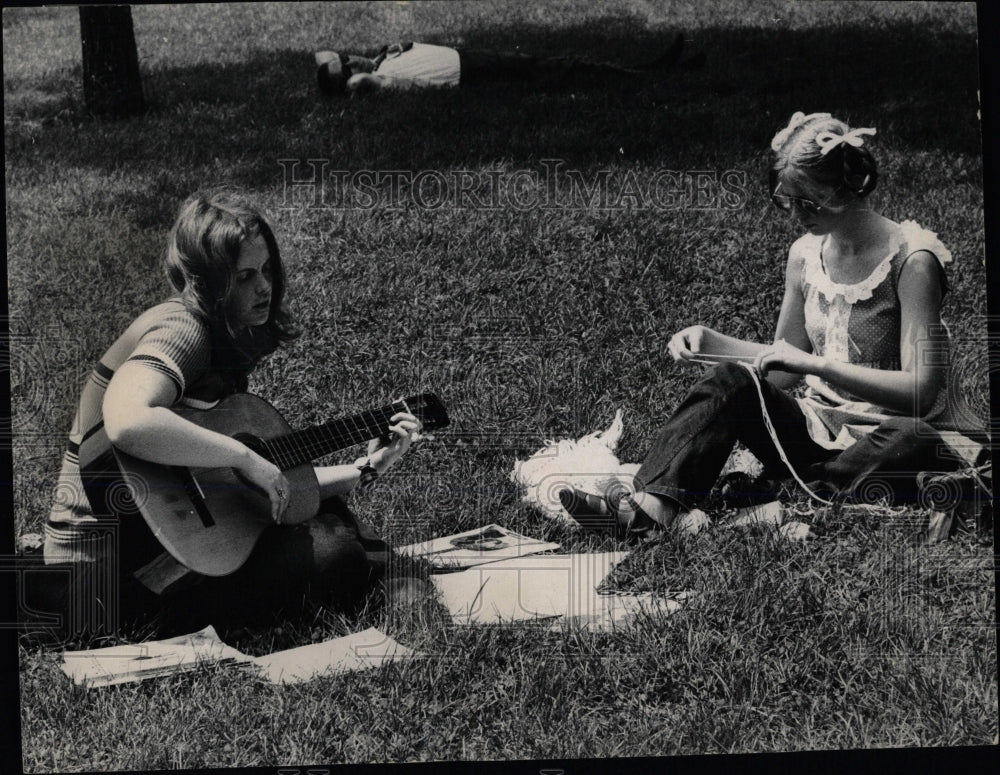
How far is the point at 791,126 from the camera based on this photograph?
12.8 feet

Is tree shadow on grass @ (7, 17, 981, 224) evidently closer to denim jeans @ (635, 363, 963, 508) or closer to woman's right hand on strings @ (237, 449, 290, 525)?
denim jeans @ (635, 363, 963, 508)

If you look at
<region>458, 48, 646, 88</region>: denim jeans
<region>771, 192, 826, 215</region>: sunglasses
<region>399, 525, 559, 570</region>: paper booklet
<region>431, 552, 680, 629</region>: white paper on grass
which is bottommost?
<region>431, 552, 680, 629</region>: white paper on grass

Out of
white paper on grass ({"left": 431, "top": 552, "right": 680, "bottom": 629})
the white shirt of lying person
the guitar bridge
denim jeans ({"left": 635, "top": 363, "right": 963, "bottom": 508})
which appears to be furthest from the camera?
the white shirt of lying person

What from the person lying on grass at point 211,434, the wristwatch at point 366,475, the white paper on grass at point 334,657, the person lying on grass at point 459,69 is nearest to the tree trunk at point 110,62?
the person lying on grass at point 211,434

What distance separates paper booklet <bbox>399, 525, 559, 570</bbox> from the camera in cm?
377

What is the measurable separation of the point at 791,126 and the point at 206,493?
213 centimetres

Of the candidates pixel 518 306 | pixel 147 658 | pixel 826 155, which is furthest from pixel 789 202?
pixel 147 658

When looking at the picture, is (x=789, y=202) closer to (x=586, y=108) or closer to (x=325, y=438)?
(x=586, y=108)

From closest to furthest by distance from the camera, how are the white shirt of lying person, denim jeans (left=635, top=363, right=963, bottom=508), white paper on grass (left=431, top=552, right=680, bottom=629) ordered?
white paper on grass (left=431, top=552, right=680, bottom=629) < denim jeans (left=635, top=363, right=963, bottom=508) < the white shirt of lying person

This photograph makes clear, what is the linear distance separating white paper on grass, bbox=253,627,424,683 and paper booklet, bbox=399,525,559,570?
0.28 m

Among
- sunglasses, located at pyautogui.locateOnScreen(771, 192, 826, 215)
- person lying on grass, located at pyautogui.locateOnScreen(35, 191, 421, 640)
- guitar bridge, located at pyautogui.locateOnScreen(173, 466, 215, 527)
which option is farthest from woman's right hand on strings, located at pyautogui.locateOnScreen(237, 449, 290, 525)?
sunglasses, located at pyautogui.locateOnScreen(771, 192, 826, 215)

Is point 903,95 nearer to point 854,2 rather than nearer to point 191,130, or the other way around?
point 854,2

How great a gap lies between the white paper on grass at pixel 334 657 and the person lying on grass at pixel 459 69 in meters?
1.75

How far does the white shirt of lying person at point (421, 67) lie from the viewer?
3.94 metres
